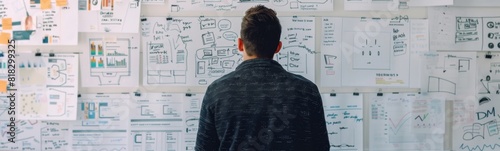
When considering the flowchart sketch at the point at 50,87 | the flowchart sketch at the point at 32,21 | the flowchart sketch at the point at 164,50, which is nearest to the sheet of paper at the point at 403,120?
the flowchart sketch at the point at 164,50

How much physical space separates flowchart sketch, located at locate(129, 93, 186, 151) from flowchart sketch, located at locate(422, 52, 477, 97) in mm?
1386

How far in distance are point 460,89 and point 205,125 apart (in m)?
1.66

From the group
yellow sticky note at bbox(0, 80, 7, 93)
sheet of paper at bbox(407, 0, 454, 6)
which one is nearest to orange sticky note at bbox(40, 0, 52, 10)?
yellow sticky note at bbox(0, 80, 7, 93)

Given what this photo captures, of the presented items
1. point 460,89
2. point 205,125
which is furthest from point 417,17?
point 205,125

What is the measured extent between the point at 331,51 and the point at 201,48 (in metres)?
0.72

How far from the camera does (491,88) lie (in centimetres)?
266

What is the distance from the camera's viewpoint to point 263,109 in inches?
63.6

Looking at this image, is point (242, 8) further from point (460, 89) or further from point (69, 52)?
point (460, 89)

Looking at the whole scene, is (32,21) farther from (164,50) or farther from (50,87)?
(164,50)

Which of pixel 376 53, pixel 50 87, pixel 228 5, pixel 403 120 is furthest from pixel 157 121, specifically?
pixel 403 120

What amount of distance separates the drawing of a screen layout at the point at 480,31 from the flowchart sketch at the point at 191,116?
1.49m

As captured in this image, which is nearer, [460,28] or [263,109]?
[263,109]

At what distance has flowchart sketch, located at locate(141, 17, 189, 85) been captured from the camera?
254 cm

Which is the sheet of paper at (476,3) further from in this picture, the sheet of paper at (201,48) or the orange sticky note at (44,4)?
the orange sticky note at (44,4)
